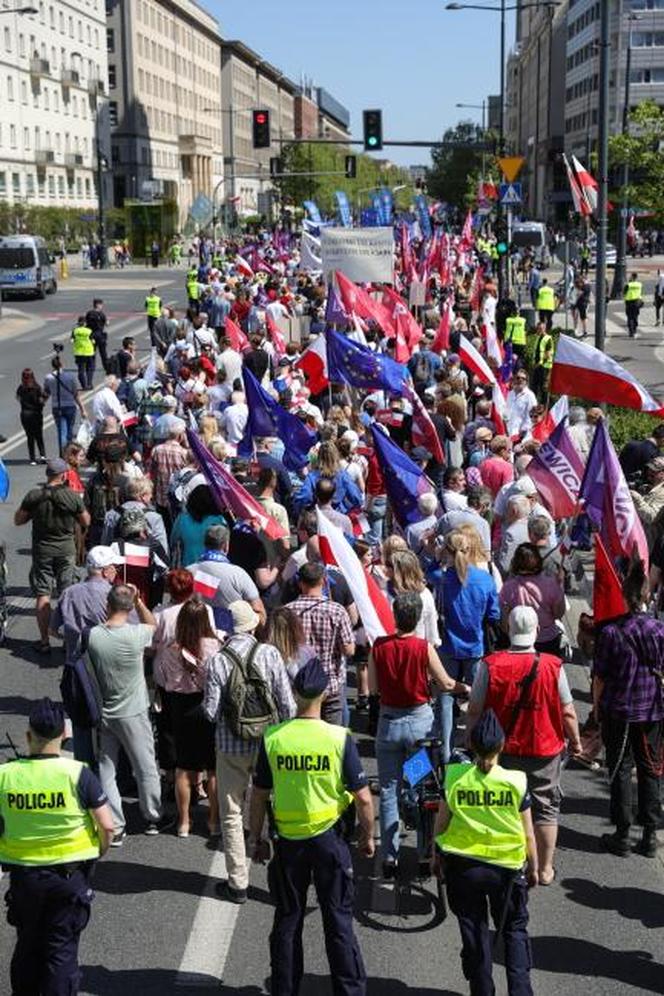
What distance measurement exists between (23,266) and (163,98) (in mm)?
68892

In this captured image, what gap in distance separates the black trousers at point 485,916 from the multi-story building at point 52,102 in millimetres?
73341

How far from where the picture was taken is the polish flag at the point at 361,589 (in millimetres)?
7781

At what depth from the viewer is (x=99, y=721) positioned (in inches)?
295

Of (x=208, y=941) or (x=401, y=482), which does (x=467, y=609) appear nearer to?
(x=401, y=482)

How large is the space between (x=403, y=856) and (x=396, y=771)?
0.78 meters

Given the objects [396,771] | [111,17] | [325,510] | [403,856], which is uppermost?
[111,17]

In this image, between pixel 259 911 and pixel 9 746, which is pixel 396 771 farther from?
pixel 9 746

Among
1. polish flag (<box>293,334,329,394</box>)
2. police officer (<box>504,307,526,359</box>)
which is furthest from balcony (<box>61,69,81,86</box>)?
polish flag (<box>293,334,329,394</box>)

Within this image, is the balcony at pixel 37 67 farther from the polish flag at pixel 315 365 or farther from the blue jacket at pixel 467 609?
the blue jacket at pixel 467 609

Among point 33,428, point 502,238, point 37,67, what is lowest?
point 33,428

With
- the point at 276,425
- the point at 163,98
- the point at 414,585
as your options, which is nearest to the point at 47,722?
the point at 414,585

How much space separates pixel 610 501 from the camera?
28.9 ft

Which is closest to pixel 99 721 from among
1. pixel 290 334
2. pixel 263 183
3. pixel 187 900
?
pixel 187 900

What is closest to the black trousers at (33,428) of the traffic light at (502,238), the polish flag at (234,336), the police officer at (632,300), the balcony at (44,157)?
the polish flag at (234,336)
